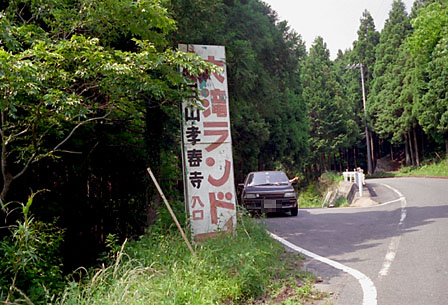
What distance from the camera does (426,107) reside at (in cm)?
3403

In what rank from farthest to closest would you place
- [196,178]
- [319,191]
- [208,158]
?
[319,191], [208,158], [196,178]

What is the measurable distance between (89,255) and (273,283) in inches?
150

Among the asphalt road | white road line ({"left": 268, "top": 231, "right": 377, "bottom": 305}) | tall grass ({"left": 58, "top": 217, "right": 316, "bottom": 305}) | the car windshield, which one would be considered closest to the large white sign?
tall grass ({"left": 58, "top": 217, "right": 316, "bottom": 305})

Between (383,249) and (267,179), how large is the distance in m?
6.53

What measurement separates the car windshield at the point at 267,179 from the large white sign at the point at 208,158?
569 cm

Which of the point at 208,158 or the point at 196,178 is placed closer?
the point at 196,178

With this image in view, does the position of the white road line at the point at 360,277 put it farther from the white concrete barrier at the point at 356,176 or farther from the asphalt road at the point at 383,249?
the white concrete barrier at the point at 356,176

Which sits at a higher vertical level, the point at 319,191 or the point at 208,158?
the point at 208,158

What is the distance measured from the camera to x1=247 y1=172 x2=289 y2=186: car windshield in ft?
44.2

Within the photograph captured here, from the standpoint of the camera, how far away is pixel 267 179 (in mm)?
13688

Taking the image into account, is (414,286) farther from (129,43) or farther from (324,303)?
(129,43)

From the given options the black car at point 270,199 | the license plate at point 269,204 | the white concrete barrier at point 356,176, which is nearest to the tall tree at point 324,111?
the white concrete barrier at point 356,176

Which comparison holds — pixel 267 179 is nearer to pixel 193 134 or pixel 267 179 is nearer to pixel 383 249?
pixel 193 134

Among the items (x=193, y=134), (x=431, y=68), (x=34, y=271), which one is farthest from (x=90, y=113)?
(x=431, y=68)
